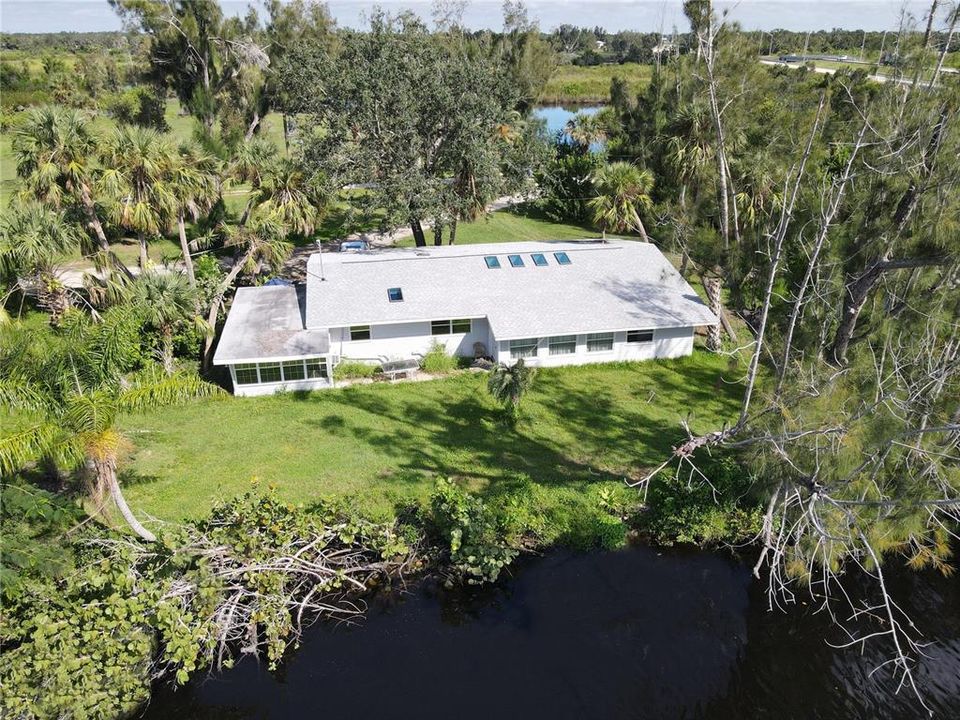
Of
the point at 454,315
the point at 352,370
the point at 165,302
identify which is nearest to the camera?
the point at 165,302

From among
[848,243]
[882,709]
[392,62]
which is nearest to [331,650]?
[882,709]

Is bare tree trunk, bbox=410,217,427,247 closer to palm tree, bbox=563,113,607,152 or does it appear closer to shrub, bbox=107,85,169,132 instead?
palm tree, bbox=563,113,607,152

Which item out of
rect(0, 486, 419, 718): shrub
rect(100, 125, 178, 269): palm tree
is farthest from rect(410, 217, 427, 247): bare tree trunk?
rect(0, 486, 419, 718): shrub

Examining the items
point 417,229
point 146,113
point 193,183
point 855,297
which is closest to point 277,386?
point 193,183

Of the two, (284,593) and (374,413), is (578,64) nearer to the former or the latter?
(374,413)

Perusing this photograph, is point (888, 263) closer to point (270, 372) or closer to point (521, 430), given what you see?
point (521, 430)

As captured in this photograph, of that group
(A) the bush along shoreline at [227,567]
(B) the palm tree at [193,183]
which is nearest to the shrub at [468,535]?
(A) the bush along shoreline at [227,567]

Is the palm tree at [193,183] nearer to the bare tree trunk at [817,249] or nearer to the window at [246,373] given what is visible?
the window at [246,373]
